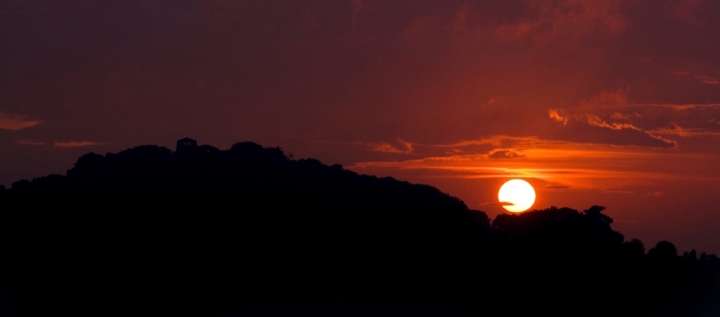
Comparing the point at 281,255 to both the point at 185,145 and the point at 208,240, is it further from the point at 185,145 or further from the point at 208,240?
the point at 185,145

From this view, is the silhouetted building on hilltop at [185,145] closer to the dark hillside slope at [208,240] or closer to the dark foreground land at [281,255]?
the dark hillside slope at [208,240]

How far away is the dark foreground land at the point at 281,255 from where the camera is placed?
38062 millimetres

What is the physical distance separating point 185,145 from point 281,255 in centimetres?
2769

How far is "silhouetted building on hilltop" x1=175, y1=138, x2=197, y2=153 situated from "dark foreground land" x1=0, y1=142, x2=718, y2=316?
9669 mm

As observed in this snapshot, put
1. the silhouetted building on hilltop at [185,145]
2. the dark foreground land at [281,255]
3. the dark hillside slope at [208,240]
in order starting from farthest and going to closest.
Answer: the silhouetted building on hilltop at [185,145]
the dark foreground land at [281,255]
the dark hillside slope at [208,240]

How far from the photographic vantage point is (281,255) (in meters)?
43.9

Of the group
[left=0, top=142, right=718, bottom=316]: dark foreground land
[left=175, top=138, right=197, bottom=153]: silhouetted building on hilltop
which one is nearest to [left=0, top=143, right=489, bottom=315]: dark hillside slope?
[left=0, top=142, right=718, bottom=316]: dark foreground land

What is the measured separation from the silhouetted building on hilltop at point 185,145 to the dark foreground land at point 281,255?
9.67 m

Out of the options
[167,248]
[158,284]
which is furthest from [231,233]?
[158,284]

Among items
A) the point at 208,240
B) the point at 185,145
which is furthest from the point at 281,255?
the point at 185,145

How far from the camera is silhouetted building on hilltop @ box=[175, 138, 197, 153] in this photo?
6633 cm

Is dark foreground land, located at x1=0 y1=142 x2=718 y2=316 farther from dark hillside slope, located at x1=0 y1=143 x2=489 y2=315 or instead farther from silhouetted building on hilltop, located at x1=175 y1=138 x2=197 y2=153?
silhouetted building on hilltop, located at x1=175 y1=138 x2=197 y2=153

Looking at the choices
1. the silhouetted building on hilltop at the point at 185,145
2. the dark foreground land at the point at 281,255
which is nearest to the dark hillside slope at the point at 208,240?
the dark foreground land at the point at 281,255

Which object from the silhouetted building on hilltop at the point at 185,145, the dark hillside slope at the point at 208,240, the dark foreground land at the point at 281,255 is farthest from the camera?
the silhouetted building on hilltop at the point at 185,145
